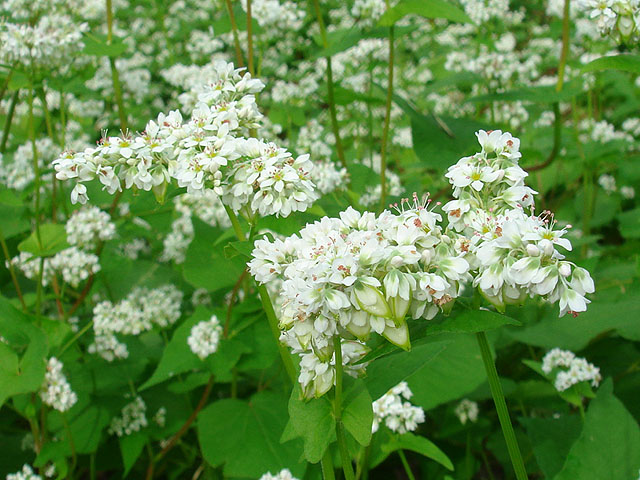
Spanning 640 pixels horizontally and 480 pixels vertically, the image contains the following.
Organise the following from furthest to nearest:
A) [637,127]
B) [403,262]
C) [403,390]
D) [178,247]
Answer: [637,127]
[178,247]
[403,390]
[403,262]

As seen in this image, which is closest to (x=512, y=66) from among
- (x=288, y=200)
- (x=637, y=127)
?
(x=637, y=127)

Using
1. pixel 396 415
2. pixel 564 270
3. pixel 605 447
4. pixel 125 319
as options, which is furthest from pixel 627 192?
pixel 564 270

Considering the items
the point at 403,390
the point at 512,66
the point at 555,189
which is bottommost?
the point at 555,189

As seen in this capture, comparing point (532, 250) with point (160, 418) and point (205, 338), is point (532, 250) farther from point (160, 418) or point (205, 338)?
point (160, 418)

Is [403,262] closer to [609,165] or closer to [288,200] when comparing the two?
[288,200]

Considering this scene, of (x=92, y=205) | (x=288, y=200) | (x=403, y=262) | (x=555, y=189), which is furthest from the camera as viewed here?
(x=555, y=189)

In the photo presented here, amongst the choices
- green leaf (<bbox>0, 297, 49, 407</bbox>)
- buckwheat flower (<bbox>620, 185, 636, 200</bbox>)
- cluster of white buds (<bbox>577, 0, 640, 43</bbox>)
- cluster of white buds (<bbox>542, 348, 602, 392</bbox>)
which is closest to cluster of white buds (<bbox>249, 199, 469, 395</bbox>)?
cluster of white buds (<bbox>542, 348, 602, 392</bbox>)

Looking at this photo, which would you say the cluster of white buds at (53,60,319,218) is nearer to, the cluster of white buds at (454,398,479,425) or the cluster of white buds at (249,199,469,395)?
the cluster of white buds at (249,199,469,395)
